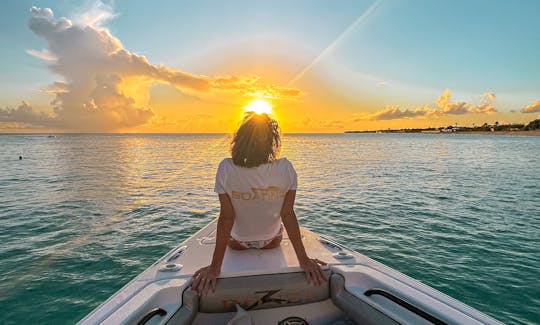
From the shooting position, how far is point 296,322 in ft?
9.12

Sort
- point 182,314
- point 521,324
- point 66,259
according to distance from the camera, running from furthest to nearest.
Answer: point 66,259
point 521,324
point 182,314

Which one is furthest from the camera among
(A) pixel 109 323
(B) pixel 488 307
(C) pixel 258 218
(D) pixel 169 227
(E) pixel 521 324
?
(D) pixel 169 227

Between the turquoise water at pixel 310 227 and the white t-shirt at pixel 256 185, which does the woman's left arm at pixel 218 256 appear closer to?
the white t-shirt at pixel 256 185

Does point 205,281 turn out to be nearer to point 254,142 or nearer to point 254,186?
point 254,186

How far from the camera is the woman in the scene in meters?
2.80

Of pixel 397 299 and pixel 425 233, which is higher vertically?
pixel 397 299

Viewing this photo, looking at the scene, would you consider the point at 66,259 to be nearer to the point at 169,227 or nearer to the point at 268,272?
the point at 169,227

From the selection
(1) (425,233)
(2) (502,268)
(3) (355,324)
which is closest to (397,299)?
(3) (355,324)

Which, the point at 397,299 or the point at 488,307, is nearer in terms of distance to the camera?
the point at 397,299

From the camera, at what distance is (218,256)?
2736mm

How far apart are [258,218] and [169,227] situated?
763 centimetres

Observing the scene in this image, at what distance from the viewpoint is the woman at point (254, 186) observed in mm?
2803

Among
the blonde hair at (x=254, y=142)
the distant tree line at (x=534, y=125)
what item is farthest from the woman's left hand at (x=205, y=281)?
the distant tree line at (x=534, y=125)

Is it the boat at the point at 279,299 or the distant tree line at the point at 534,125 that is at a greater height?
the distant tree line at the point at 534,125
